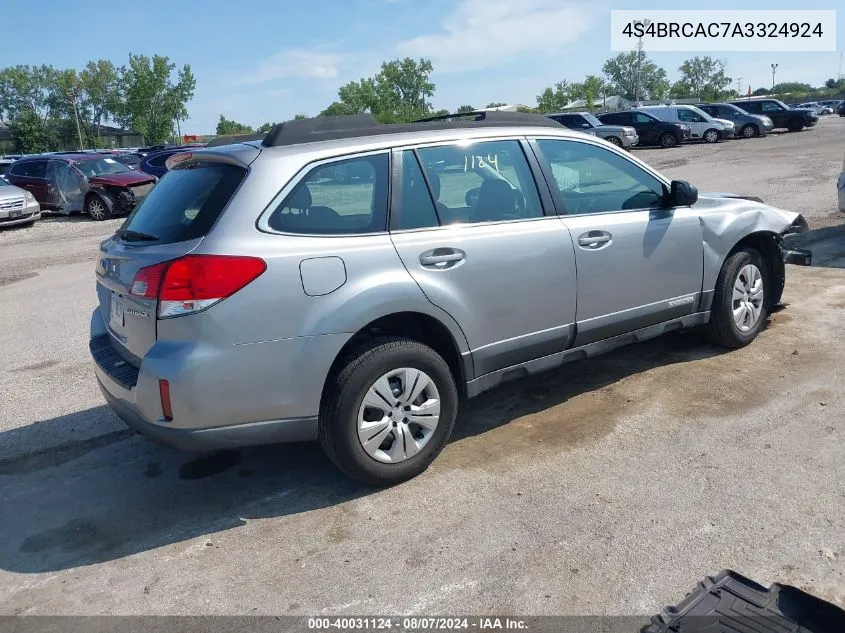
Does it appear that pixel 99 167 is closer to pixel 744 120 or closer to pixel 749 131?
pixel 744 120

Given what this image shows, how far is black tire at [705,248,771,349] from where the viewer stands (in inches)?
208

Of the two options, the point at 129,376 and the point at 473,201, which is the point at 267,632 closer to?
the point at 129,376

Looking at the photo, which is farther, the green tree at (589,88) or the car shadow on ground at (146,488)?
the green tree at (589,88)

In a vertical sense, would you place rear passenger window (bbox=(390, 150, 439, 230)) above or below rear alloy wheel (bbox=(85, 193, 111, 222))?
above

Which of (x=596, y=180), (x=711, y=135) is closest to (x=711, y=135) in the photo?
(x=711, y=135)

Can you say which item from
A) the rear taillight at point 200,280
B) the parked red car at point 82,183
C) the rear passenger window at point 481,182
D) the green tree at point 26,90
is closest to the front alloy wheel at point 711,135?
the parked red car at point 82,183

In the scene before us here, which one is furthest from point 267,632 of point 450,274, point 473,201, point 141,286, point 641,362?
point 641,362

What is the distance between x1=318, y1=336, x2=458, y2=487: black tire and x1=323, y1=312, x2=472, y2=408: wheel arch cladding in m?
0.05

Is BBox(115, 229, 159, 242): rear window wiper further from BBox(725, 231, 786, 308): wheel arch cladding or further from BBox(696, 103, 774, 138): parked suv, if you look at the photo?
BBox(696, 103, 774, 138): parked suv

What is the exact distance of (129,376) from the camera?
3.64 meters

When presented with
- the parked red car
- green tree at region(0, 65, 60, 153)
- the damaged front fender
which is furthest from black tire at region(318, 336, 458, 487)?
green tree at region(0, 65, 60, 153)

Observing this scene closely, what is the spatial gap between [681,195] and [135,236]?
134 inches

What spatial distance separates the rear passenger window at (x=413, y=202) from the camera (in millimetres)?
3893

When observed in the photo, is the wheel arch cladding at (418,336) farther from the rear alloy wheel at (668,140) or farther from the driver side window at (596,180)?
the rear alloy wheel at (668,140)
